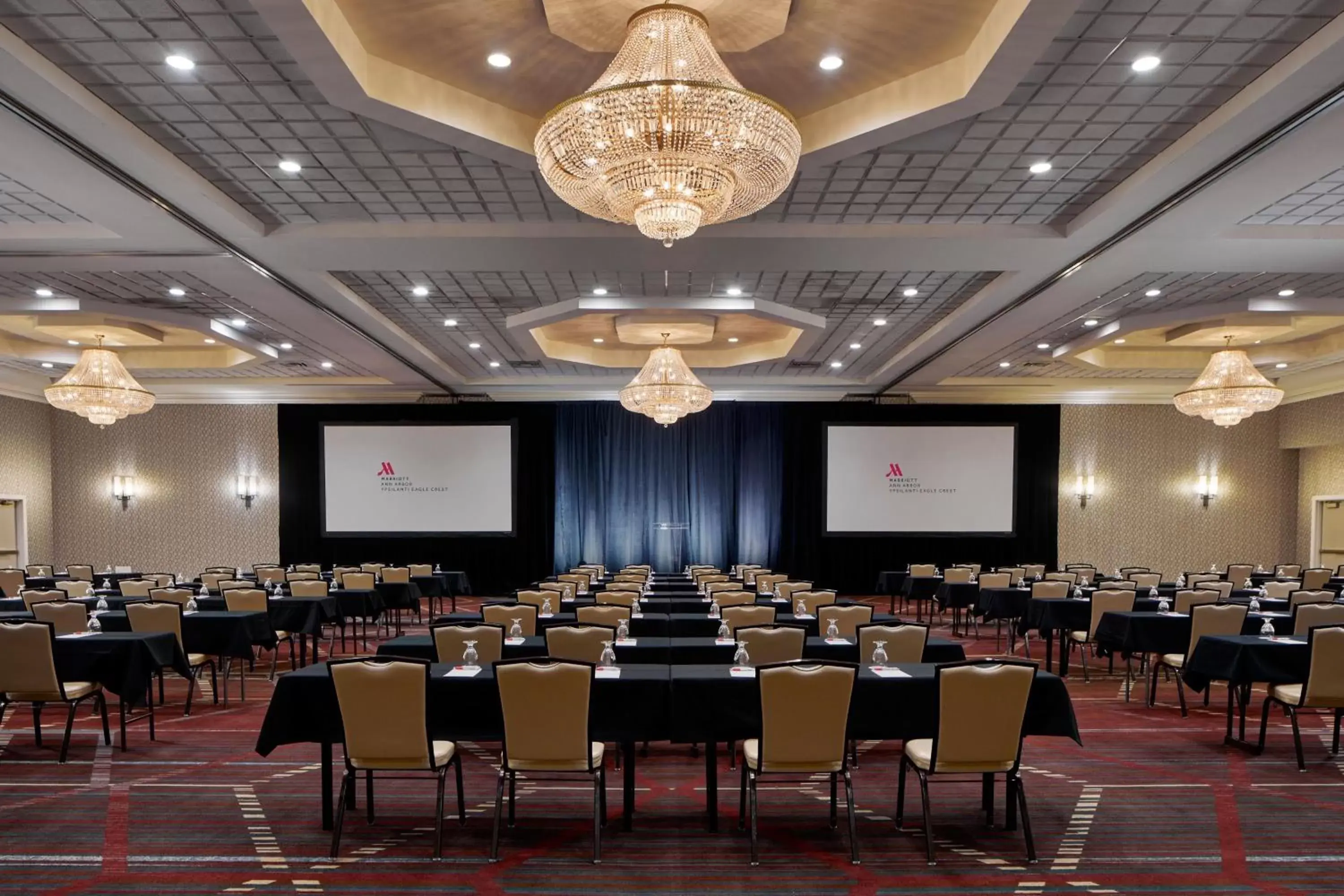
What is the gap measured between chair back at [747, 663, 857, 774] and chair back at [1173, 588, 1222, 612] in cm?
587

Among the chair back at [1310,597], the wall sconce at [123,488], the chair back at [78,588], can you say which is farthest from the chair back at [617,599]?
the wall sconce at [123,488]

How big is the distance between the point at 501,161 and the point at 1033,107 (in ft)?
11.6

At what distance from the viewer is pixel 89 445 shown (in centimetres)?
1808

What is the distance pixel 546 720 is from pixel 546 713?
1.3 inches

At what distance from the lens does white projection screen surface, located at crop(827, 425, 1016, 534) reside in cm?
1806

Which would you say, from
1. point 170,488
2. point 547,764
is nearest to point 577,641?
point 547,764

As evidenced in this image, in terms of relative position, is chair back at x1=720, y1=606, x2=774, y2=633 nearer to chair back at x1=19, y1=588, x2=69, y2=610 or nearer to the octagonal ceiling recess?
the octagonal ceiling recess

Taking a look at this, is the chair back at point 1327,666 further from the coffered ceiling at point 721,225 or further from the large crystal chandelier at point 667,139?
the large crystal chandelier at point 667,139

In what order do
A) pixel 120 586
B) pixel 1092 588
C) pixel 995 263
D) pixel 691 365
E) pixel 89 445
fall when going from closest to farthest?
pixel 995 263
pixel 1092 588
pixel 120 586
pixel 691 365
pixel 89 445

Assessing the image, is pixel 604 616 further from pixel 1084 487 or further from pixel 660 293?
pixel 1084 487

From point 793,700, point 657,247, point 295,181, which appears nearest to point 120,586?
point 295,181

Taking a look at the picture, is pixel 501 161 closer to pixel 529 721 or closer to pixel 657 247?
pixel 657 247

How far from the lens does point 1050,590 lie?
34.7 feet

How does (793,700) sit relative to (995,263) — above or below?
below
